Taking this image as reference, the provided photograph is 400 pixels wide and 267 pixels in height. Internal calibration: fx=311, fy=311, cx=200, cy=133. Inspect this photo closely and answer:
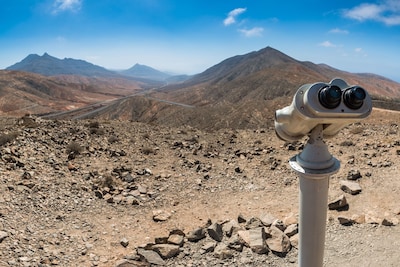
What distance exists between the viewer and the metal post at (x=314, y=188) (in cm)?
259

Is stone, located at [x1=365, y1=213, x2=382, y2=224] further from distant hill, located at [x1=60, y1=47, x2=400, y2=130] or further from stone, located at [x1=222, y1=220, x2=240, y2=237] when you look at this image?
distant hill, located at [x1=60, y1=47, x2=400, y2=130]

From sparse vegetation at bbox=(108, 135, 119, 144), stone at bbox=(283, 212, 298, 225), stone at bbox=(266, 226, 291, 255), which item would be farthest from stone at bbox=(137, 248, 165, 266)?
sparse vegetation at bbox=(108, 135, 119, 144)

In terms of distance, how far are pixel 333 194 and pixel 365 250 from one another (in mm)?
2867

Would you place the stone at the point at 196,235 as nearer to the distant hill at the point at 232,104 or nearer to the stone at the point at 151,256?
the stone at the point at 151,256

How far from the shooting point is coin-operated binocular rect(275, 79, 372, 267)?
2422 millimetres

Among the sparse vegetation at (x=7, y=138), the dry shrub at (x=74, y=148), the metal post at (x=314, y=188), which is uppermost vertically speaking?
the metal post at (x=314, y=188)

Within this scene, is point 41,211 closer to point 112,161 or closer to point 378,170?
point 112,161

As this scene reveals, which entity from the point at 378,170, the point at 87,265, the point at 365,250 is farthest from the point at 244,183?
the point at 87,265

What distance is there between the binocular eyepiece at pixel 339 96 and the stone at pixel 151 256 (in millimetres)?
4659

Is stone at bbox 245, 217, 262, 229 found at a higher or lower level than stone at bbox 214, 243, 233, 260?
higher

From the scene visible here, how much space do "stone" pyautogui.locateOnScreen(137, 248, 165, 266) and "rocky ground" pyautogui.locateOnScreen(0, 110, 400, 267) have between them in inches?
1.0

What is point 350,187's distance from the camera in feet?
27.5

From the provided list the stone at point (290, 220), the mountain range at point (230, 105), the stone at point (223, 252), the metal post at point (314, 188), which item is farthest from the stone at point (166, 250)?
the mountain range at point (230, 105)

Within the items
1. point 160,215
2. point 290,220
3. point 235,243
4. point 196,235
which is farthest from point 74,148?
point 290,220
